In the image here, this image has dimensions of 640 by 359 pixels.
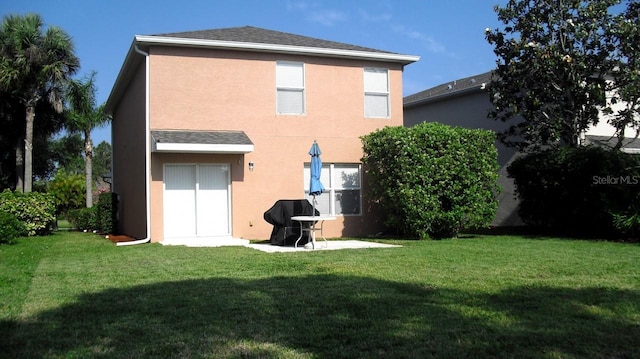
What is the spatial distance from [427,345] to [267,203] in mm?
10724

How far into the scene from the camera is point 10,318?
17.7ft

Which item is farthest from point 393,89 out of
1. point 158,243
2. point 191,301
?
point 191,301

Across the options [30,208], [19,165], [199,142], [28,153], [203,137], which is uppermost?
[28,153]

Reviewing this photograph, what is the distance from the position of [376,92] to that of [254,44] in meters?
3.74

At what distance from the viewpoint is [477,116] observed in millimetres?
20422

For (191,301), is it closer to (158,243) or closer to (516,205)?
(158,243)

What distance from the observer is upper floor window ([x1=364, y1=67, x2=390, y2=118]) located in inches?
629

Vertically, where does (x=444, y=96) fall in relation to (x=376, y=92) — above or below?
above

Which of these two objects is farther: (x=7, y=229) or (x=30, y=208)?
(x=30, y=208)

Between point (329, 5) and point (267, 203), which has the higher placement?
point (329, 5)

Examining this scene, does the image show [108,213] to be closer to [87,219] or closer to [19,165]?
[87,219]

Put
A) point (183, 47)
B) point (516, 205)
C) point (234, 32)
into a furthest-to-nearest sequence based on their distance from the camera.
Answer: point (516, 205) < point (234, 32) < point (183, 47)

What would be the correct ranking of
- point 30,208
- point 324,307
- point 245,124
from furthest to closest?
point 30,208 < point 245,124 < point 324,307

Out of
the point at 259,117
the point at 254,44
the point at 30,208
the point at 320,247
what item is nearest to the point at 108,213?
the point at 30,208
